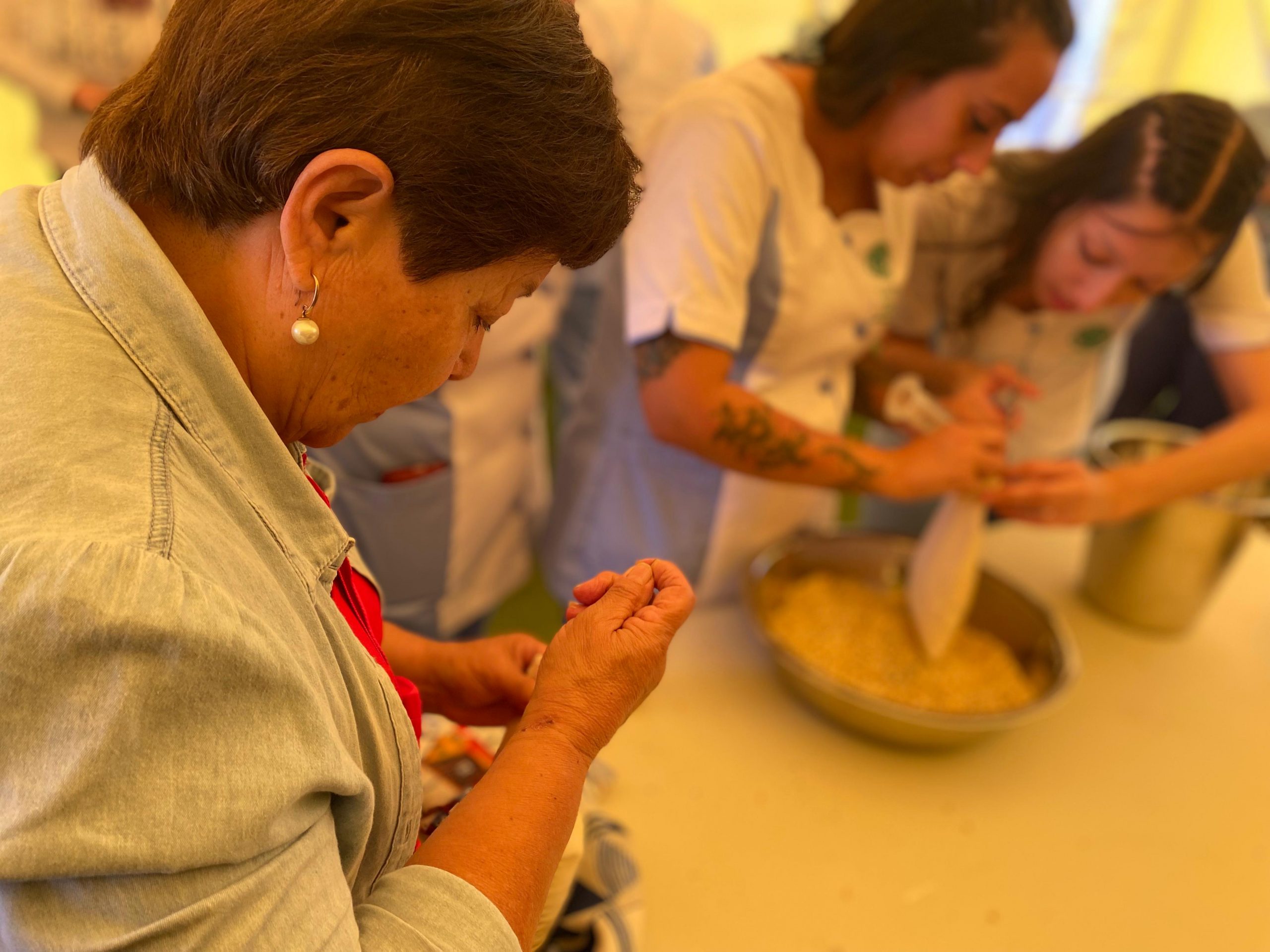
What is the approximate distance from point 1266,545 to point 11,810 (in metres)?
2.02

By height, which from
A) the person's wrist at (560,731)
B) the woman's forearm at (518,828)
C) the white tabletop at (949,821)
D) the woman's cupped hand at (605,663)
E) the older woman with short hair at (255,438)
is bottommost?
the white tabletop at (949,821)

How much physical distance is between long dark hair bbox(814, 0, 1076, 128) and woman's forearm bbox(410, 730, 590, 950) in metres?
0.92

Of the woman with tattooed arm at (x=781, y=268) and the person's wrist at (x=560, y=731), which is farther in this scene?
the woman with tattooed arm at (x=781, y=268)

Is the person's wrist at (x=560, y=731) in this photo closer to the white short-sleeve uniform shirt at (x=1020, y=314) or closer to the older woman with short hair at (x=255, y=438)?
the older woman with short hair at (x=255, y=438)

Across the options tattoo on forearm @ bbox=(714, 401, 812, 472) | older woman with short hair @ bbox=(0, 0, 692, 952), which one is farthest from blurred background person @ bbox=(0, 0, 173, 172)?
older woman with short hair @ bbox=(0, 0, 692, 952)

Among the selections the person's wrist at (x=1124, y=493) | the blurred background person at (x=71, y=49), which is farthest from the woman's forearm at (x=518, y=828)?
the blurred background person at (x=71, y=49)

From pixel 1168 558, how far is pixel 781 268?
0.80 m

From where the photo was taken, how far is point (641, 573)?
0.71 meters

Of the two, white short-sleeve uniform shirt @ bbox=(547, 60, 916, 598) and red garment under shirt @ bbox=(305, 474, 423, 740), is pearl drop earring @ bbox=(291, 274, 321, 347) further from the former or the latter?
white short-sleeve uniform shirt @ bbox=(547, 60, 916, 598)

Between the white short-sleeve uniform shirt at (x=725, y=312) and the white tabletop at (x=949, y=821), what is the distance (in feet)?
0.60

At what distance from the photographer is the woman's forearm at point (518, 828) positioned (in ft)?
1.83

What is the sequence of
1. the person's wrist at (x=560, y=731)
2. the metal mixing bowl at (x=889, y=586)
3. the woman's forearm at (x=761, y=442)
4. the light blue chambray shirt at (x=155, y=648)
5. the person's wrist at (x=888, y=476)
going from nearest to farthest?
the light blue chambray shirt at (x=155, y=648)
the person's wrist at (x=560, y=731)
the metal mixing bowl at (x=889, y=586)
the woman's forearm at (x=761, y=442)
the person's wrist at (x=888, y=476)

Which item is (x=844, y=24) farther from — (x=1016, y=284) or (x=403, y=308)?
(x=403, y=308)

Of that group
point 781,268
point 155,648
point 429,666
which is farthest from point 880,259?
point 155,648
